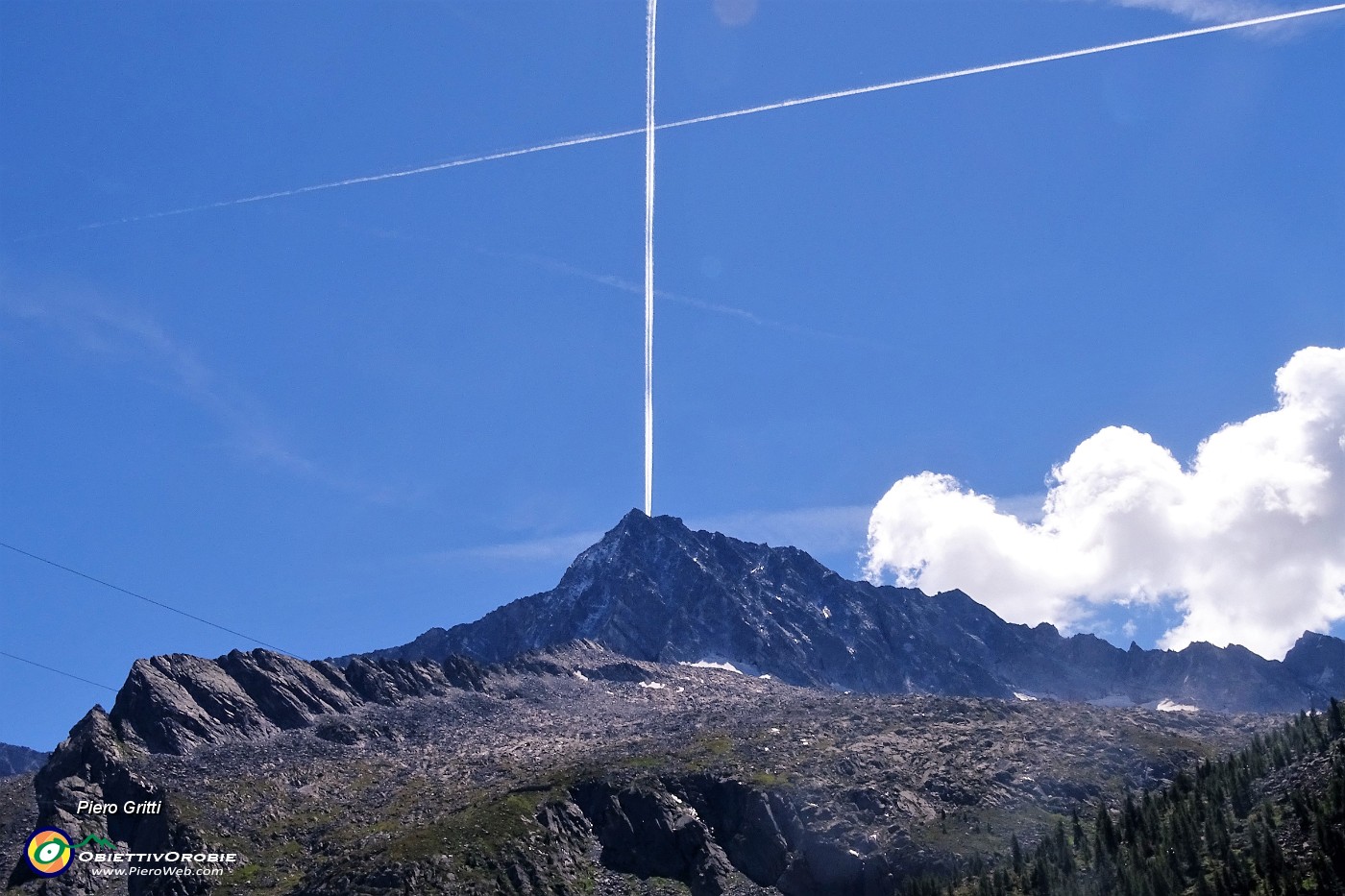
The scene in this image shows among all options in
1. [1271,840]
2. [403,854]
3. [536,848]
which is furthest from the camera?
[536,848]

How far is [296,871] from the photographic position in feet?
632

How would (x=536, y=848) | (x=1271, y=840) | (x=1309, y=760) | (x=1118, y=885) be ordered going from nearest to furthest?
(x=1271, y=840)
(x=1118, y=885)
(x=1309, y=760)
(x=536, y=848)

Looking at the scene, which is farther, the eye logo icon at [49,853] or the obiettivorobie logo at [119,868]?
the obiettivorobie logo at [119,868]

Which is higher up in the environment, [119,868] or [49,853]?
[49,853]

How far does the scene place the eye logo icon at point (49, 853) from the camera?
18988 centimetres

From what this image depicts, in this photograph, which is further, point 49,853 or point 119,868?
point 119,868

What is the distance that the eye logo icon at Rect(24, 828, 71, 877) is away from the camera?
189875mm

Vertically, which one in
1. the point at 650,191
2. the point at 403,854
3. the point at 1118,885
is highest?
the point at 650,191

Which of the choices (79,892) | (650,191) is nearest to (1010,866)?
(650,191)

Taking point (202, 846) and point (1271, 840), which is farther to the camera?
point (202, 846)

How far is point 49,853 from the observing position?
195 m

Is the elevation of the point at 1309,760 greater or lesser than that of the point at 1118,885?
greater

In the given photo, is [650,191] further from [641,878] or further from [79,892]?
[79,892]

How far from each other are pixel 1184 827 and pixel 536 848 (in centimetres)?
10357
